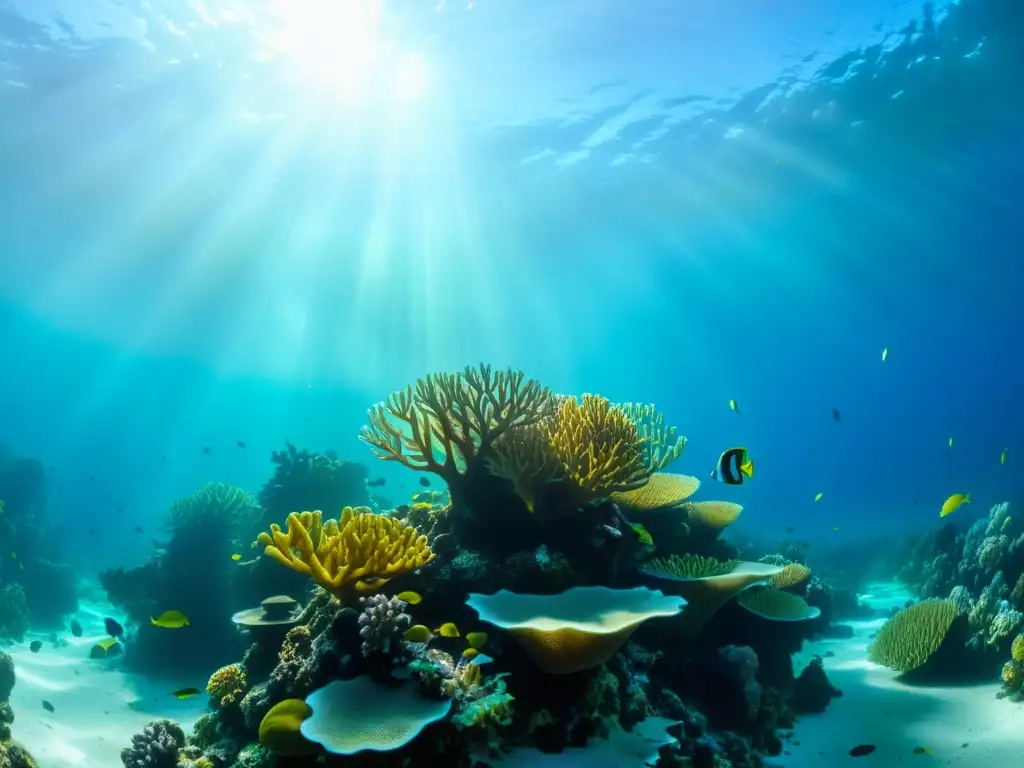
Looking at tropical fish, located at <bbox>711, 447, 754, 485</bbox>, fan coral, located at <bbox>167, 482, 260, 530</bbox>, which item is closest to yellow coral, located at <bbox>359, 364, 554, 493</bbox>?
tropical fish, located at <bbox>711, 447, 754, 485</bbox>

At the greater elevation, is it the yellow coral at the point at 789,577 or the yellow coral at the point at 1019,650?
the yellow coral at the point at 789,577

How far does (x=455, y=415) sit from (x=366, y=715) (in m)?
3.07

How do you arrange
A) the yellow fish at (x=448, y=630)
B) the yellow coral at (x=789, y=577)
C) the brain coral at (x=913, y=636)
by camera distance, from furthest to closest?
1. the yellow coral at (x=789, y=577)
2. the brain coral at (x=913, y=636)
3. the yellow fish at (x=448, y=630)

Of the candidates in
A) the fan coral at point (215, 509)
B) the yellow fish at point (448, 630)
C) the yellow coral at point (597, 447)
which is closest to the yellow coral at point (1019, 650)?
the yellow coral at point (597, 447)

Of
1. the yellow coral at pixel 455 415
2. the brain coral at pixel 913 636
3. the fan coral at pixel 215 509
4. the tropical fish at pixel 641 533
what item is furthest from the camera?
the fan coral at pixel 215 509

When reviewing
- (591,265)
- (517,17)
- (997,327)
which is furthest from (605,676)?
(997,327)

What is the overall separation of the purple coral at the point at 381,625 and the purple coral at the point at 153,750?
267 centimetres

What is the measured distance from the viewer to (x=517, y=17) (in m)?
19.3

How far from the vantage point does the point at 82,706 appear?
9.58 metres

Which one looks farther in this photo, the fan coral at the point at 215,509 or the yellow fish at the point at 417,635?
the fan coral at the point at 215,509

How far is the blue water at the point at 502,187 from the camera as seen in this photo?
67.7 ft

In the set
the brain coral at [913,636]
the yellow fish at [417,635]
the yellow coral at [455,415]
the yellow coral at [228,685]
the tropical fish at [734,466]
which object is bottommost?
the yellow coral at [228,685]

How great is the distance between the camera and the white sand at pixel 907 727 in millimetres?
5414

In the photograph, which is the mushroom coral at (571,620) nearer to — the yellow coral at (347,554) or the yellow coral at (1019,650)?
the yellow coral at (347,554)
